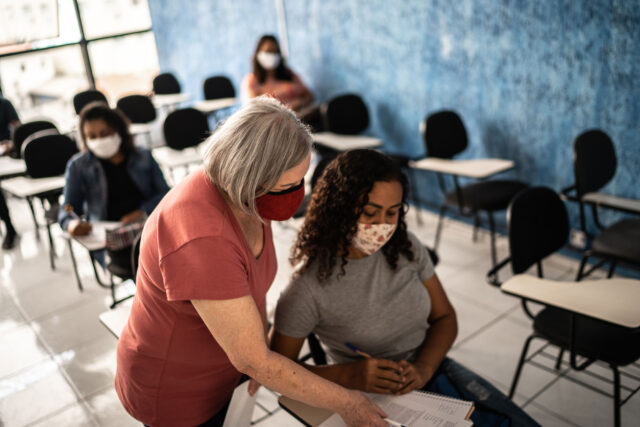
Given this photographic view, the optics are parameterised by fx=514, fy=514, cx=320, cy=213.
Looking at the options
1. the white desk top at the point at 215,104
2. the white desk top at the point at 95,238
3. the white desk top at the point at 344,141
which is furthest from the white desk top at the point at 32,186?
the white desk top at the point at 215,104

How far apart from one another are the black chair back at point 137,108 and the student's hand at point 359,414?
5.23 meters

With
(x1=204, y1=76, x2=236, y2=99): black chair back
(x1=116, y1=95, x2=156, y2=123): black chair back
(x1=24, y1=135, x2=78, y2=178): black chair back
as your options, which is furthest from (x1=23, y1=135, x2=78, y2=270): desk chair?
(x1=204, y1=76, x2=236, y2=99): black chair back

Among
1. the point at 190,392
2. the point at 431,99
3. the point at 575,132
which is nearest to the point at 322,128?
the point at 431,99

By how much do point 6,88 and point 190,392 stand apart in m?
6.35

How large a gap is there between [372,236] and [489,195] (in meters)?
2.04

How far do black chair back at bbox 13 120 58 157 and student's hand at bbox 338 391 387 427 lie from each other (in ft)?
14.2

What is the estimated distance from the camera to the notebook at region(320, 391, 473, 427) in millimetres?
1219

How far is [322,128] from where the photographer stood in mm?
4844

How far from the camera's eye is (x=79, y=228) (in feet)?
8.21

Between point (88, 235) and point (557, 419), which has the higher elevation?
point (88, 235)

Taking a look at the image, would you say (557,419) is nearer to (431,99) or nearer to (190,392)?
(190,392)

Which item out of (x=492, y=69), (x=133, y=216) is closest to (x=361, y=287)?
(x=133, y=216)

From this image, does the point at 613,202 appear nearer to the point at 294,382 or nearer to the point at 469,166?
the point at 469,166

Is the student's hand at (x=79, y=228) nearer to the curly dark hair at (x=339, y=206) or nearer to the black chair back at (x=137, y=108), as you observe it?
the curly dark hair at (x=339, y=206)
